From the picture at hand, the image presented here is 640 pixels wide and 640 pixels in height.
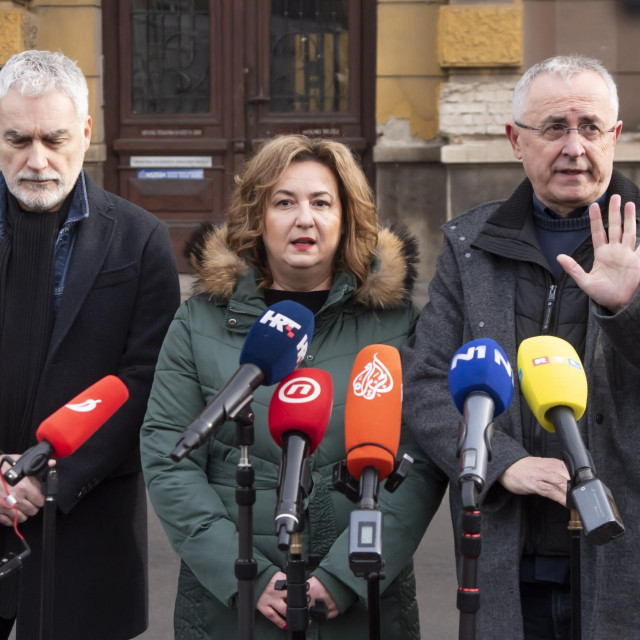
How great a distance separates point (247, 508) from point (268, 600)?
669 millimetres

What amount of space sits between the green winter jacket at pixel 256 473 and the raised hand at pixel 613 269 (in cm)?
60

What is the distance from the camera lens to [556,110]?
2674 mm

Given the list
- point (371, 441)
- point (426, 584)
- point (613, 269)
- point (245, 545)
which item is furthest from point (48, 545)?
point (426, 584)

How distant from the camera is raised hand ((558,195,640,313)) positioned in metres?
2.36

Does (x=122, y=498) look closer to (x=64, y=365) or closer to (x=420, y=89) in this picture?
(x=64, y=365)

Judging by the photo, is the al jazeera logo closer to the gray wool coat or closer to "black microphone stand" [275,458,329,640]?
"black microphone stand" [275,458,329,640]

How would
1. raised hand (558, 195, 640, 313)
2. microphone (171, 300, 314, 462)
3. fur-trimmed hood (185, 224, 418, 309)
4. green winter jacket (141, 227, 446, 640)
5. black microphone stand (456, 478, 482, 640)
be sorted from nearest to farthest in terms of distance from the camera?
black microphone stand (456, 478, 482, 640), microphone (171, 300, 314, 462), raised hand (558, 195, 640, 313), green winter jacket (141, 227, 446, 640), fur-trimmed hood (185, 224, 418, 309)

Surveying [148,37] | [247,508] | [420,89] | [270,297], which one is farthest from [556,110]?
[148,37]

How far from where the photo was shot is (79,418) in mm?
2186

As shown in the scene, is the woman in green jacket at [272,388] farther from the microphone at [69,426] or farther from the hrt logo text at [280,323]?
the hrt logo text at [280,323]

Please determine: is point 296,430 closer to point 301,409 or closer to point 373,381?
point 301,409

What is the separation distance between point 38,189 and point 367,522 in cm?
158

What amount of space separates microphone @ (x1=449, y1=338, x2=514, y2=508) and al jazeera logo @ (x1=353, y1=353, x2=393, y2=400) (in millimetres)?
187

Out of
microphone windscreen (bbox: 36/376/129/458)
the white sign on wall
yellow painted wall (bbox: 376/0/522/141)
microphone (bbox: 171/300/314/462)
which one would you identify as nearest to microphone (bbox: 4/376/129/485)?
microphone windscreen (bbox: 36/376/129/458)
